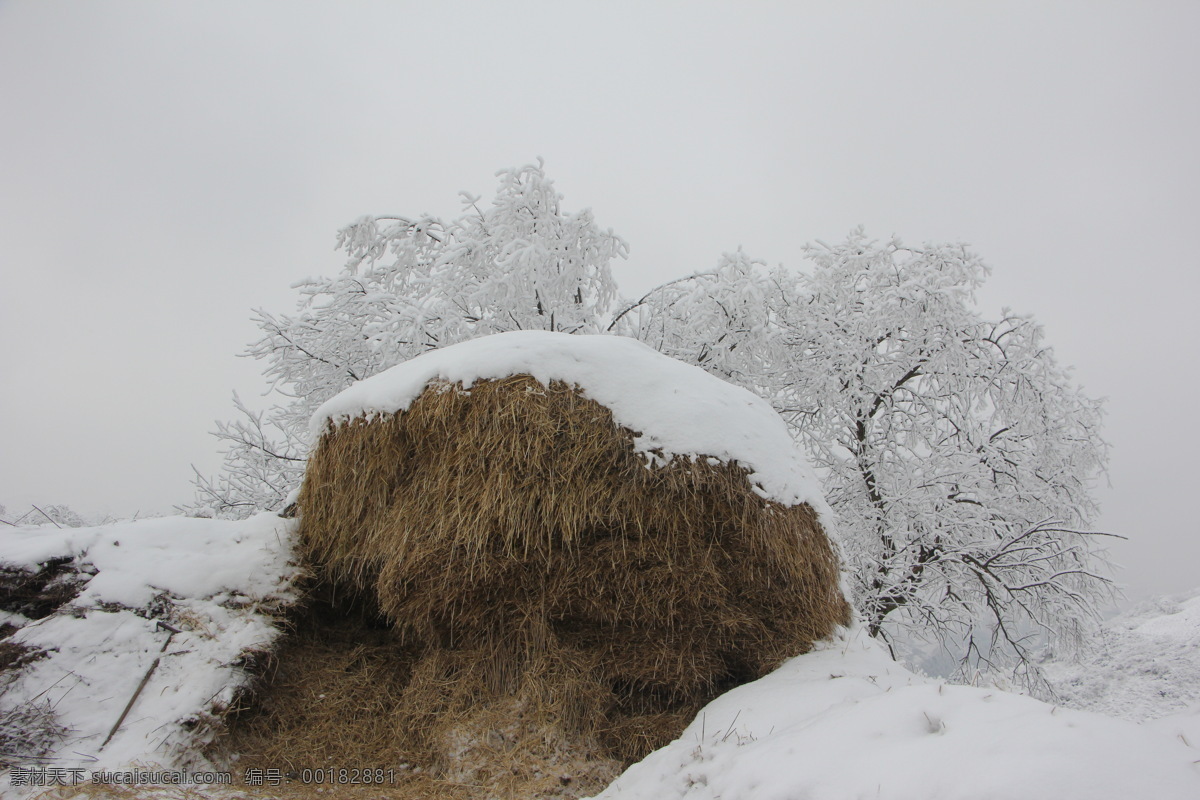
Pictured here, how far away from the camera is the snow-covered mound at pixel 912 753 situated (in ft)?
5.33

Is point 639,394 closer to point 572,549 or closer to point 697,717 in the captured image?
point 572,549

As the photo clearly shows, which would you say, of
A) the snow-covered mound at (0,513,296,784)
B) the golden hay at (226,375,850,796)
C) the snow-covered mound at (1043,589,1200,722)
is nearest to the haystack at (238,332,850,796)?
the golden hay at (226,375,850,796)

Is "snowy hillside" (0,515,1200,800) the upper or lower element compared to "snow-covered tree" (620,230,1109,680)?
lower

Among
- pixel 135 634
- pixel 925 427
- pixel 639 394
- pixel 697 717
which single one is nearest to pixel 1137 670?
pixel 925 427

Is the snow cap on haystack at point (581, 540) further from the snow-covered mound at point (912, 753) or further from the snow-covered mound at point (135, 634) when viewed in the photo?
the snow-covered mound at point (135, 634)

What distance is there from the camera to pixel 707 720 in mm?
3029

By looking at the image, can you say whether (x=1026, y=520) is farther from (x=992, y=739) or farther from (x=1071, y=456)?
(x=992, y=739)

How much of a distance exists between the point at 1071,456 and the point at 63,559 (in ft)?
35.6

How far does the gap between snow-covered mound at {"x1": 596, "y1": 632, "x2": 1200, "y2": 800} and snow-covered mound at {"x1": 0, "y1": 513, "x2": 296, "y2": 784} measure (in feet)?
6.96

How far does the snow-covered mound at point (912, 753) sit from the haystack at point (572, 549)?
1.48 feet

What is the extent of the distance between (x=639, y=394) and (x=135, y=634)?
2956 millimetres

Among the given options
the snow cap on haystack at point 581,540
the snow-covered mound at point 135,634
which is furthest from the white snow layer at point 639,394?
the snow-covered mound at point 135,634

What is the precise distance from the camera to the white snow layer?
3.29 meters

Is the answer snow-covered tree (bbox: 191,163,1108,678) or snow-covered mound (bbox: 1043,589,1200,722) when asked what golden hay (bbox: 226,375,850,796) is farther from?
snow-covered mound (bbox: 1043,589,1200,722)
